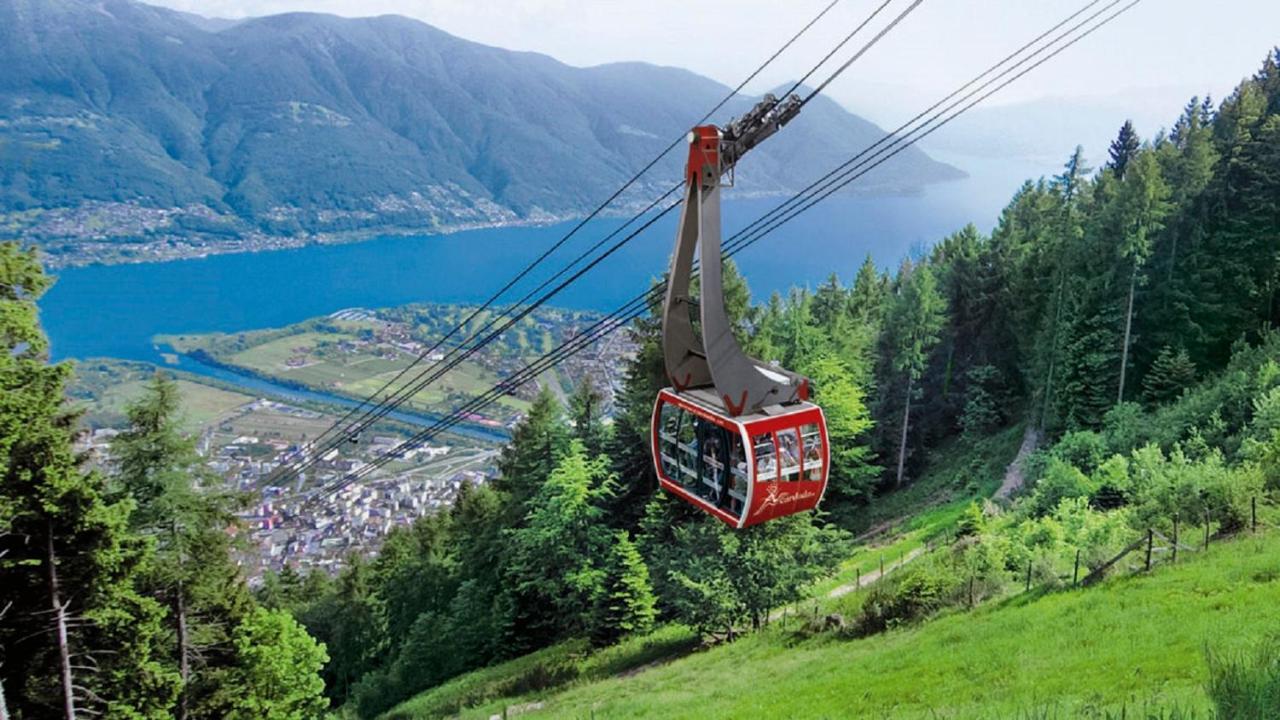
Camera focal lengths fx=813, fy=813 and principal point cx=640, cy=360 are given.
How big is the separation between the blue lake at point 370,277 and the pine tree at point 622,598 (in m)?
87.4

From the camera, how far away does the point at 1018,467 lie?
1268 inches

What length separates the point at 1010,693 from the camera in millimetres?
11672

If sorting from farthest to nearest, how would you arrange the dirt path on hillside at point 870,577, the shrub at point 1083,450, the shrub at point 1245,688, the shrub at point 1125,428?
1. the shrub at point 1083,450
2. the shrub at point 1125,428
3. the dirt path on hillside at point 870,577
4. the shrub at point 1245,688

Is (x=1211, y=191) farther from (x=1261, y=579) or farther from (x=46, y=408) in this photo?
(x=46, y=408)

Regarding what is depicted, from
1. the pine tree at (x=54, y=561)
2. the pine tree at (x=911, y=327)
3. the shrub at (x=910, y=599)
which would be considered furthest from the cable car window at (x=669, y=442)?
the pine tree at (x=911, y=327)

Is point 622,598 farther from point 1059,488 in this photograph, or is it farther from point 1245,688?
point 1245,688

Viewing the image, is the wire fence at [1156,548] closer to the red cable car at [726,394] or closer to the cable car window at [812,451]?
the cable car window at [812,451]

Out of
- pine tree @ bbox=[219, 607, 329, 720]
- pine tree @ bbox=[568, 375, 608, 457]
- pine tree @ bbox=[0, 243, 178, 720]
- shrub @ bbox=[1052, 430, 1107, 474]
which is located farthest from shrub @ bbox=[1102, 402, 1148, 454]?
pine tree @ bbox=[0, 243, 178, 720]

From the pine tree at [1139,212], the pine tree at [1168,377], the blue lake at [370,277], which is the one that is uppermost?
the blue lake at [370,277]

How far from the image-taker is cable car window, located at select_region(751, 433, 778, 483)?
11.4 m

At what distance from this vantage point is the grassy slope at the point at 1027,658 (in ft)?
36.1

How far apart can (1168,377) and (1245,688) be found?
29912mm

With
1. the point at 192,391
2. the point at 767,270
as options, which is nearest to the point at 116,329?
the point at 192,391

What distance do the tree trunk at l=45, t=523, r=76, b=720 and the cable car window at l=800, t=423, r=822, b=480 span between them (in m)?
12.3
